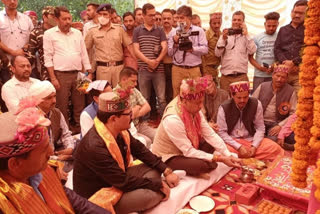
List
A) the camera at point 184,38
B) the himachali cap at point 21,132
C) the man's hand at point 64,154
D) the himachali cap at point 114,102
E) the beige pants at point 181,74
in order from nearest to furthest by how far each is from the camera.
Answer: the himachali cap at point 21,132, the himachali cap at point 114,102, the man's hand at point 64,154, the camera at point 184,38, the beige pants at point 181,74

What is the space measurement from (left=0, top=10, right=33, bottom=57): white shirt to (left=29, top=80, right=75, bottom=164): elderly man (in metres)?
1.77

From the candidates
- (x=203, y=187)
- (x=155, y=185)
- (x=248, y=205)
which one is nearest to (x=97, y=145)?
(x=155, y=185)

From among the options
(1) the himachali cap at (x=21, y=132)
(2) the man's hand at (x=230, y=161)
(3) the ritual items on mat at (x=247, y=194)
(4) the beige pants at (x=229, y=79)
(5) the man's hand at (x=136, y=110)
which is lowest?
(3) the ritual items on mat at (x=247, y=194)

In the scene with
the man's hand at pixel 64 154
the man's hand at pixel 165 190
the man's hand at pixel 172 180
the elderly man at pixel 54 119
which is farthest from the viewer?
the man's hand at pixel 64 154

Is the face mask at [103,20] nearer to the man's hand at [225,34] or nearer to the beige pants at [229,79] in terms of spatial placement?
the man's hand at [225,34]

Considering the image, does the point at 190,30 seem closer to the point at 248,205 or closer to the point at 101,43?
the point at 101,43

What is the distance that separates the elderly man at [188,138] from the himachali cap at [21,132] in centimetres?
166

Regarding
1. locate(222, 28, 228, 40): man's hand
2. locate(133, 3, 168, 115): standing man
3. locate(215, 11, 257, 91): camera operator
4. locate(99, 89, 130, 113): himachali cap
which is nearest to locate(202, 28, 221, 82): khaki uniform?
locate(215, 11, 257, 91): camera operator

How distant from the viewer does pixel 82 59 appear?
4523mm

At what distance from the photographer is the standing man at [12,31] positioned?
430cm

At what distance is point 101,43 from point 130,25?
75 centimetres

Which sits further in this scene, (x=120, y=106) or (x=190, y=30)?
(x=190, y=30)

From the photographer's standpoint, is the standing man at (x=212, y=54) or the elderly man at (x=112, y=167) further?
the standing man at (x=212, y=54)

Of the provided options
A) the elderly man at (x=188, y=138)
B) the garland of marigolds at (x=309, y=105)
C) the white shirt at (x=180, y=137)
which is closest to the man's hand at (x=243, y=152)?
the elderly man at (x=188, y=138)
